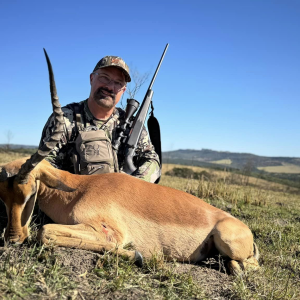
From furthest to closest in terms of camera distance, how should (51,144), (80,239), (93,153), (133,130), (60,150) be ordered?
(133,130) → (60,150) → (93,153) → (80,239) → (51,144)

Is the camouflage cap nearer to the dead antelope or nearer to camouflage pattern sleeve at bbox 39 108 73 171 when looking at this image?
camouflage pattern sleeve at bbox 39 108 73 171

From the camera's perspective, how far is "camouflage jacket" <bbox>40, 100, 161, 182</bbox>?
587cm

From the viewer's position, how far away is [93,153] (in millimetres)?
5469

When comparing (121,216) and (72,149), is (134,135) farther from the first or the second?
(121,216)

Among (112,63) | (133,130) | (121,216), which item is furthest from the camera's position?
(133,130)

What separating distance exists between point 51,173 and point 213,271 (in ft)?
7.72

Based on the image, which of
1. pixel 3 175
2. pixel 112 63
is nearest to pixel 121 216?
pixel 3 175

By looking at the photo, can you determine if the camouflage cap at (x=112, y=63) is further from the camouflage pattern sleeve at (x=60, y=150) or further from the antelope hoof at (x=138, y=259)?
the antelope hoof at (x=138, y=259)

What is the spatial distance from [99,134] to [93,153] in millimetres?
389

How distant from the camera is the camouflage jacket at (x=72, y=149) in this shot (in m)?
5.87

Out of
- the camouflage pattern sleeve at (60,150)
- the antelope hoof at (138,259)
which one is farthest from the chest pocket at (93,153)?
the antelope hoof at (138,259)

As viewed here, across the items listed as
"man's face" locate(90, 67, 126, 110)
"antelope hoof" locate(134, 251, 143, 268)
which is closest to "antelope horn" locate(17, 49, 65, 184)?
"antelope hoof" locate(134, 251, 143, 268)

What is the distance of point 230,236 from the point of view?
164 inches

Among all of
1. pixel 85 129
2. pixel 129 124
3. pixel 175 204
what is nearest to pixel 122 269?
pixel 175 204
